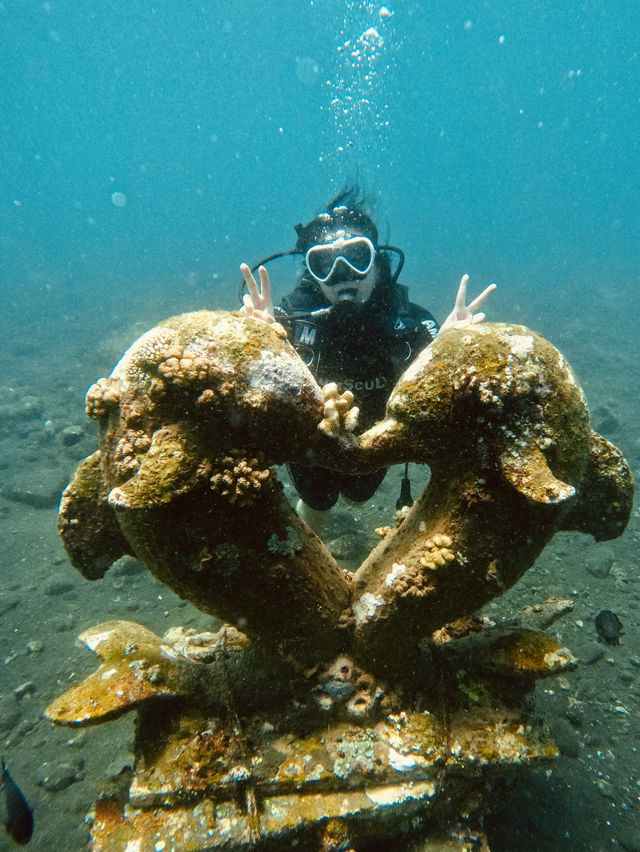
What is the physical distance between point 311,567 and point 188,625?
3.81 meters

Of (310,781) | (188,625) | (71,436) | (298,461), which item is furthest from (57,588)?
(298,461)

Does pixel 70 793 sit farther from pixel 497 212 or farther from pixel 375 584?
pixel 497 212

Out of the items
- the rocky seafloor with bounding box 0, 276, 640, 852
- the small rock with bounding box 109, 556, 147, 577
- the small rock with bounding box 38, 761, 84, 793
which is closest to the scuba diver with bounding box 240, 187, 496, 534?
the rocky seafloor with bounding box 0, 276, 640, 852

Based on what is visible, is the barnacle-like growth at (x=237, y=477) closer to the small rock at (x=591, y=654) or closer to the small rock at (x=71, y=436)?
the small rock at (x=591, y=654)

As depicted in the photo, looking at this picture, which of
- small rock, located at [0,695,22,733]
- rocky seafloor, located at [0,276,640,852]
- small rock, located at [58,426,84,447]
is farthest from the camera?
small rock, located at [58,426,84,447]

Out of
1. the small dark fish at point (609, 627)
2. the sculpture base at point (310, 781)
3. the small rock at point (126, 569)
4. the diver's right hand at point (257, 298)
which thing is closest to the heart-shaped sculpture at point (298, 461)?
the diver's right hand at point (257, 298)

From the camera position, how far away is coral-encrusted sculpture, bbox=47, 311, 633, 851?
2305mm

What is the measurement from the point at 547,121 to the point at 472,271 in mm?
102036

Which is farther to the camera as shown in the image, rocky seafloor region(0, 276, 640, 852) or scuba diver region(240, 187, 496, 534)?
scuba diver region(240, 187, 496, 534)

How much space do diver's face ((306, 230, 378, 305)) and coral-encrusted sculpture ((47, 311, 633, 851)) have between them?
8.03ft

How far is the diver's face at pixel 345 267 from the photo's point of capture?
467 cm

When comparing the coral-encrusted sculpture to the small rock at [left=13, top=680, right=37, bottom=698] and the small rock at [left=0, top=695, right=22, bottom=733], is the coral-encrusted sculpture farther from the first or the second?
the small rock at [left=13, top=680, right=37, bottom=698]

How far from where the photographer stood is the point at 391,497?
8.56 m

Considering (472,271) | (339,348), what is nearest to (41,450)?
(339,348)
